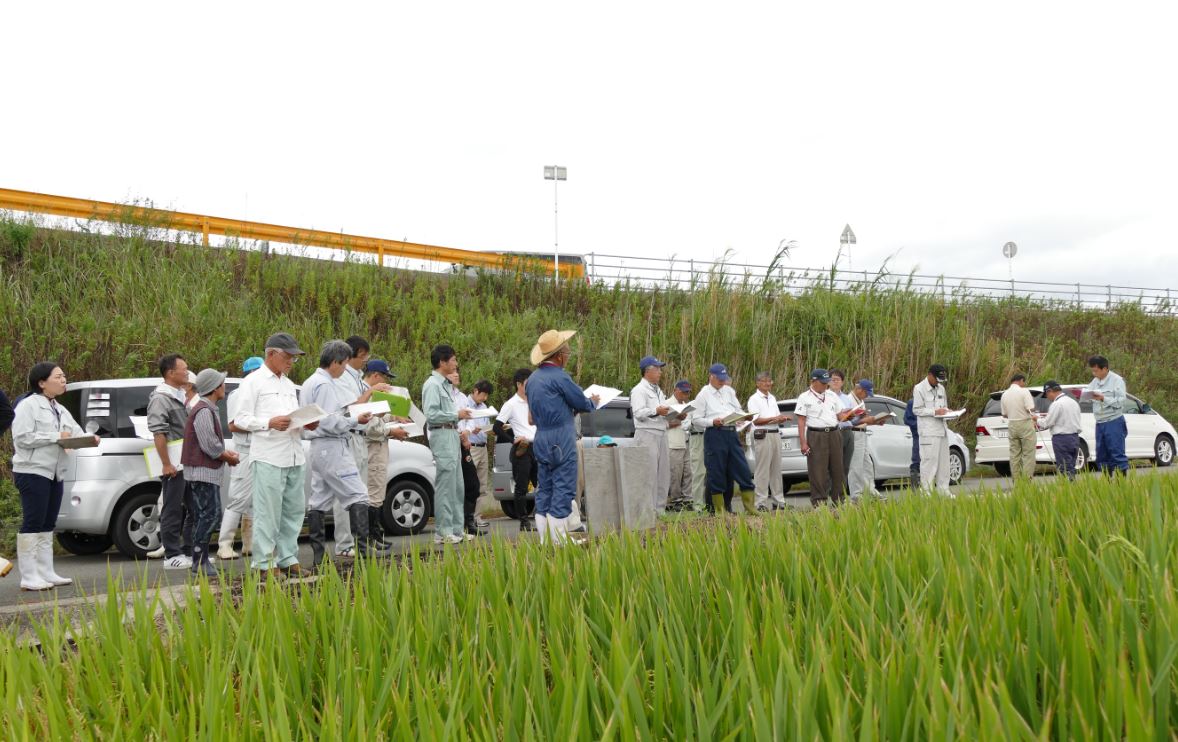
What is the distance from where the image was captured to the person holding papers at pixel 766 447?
470 inches

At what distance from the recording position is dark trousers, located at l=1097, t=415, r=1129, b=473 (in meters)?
12.3

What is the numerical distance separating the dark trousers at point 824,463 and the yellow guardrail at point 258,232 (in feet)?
35.5

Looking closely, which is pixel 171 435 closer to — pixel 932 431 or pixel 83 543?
pixel 83 543

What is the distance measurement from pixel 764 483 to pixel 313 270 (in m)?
9.74

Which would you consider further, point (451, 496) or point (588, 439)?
point (588, 439)

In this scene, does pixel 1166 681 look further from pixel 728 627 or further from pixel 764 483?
pixel 764 483

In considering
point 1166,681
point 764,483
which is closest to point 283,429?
point 1166,681

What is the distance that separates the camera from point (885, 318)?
21.3 meters

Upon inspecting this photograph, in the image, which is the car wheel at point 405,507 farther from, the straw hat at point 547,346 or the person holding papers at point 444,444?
the straw hat at point 547,346

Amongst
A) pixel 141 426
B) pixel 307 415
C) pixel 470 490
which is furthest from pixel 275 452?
pixel 470 490

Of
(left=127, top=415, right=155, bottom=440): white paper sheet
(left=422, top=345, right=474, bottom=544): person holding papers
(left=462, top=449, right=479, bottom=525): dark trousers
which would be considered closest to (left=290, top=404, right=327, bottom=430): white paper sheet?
(left=422, top=345, right=474, bottom=544): person holding papers

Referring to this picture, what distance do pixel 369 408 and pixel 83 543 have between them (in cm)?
452

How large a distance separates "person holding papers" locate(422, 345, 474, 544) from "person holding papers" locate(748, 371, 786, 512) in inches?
161

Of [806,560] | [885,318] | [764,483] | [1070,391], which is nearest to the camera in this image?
[806,560]
